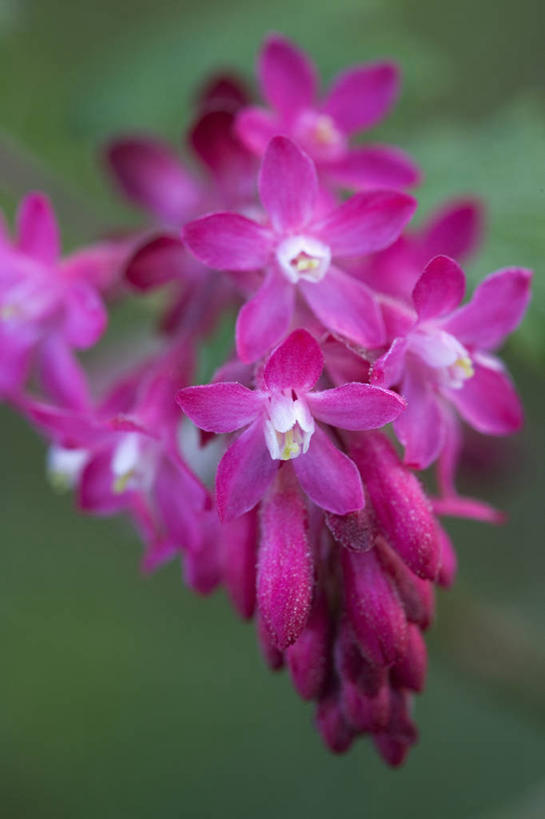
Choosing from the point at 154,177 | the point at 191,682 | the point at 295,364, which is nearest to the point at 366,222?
the point at 295,364

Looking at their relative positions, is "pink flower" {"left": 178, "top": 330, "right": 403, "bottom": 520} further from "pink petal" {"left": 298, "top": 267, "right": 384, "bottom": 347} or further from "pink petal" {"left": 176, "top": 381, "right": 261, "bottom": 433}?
"pink petal" {"left": 298, "top": 267, "right": 384, "bottom": 347}

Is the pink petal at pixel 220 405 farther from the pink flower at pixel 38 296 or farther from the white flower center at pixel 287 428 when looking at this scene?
the pink flower at pixel 38 296

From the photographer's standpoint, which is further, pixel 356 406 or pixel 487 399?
pixel 487 399

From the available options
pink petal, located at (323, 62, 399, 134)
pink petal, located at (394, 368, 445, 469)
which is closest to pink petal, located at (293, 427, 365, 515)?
pink petal, located at (394, 368, 445, 469)

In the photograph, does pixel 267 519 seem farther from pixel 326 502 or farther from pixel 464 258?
pixel 464 258

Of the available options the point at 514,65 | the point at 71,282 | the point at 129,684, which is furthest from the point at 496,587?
the point at 71,282

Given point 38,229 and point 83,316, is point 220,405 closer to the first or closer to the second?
point 83,316
